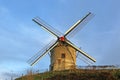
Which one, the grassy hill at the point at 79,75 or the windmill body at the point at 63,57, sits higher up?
the windmill body at the point at 63,57

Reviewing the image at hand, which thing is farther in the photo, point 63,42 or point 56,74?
point 63,42

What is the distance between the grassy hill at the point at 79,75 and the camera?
58.5 m

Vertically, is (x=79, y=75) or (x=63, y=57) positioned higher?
(x=63, y=57)

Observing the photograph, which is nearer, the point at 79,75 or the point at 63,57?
the point at 79,75

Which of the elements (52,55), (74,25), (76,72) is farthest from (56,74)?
(74,25)

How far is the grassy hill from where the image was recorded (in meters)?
58.5

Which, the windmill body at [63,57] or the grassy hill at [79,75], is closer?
the grassy hill at [79,75]

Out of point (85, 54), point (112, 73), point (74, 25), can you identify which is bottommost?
point (112, 73)

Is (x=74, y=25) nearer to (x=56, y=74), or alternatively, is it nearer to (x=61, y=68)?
(x=61, y=68)

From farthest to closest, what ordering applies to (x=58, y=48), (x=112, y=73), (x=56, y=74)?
(x=58, y=48), (x=56, y=74), (x=112, y=73)

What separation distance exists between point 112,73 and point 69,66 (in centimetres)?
1345

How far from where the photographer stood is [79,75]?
6075cm

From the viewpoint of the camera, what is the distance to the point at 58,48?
70188 millimetres

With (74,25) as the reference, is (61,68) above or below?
below
